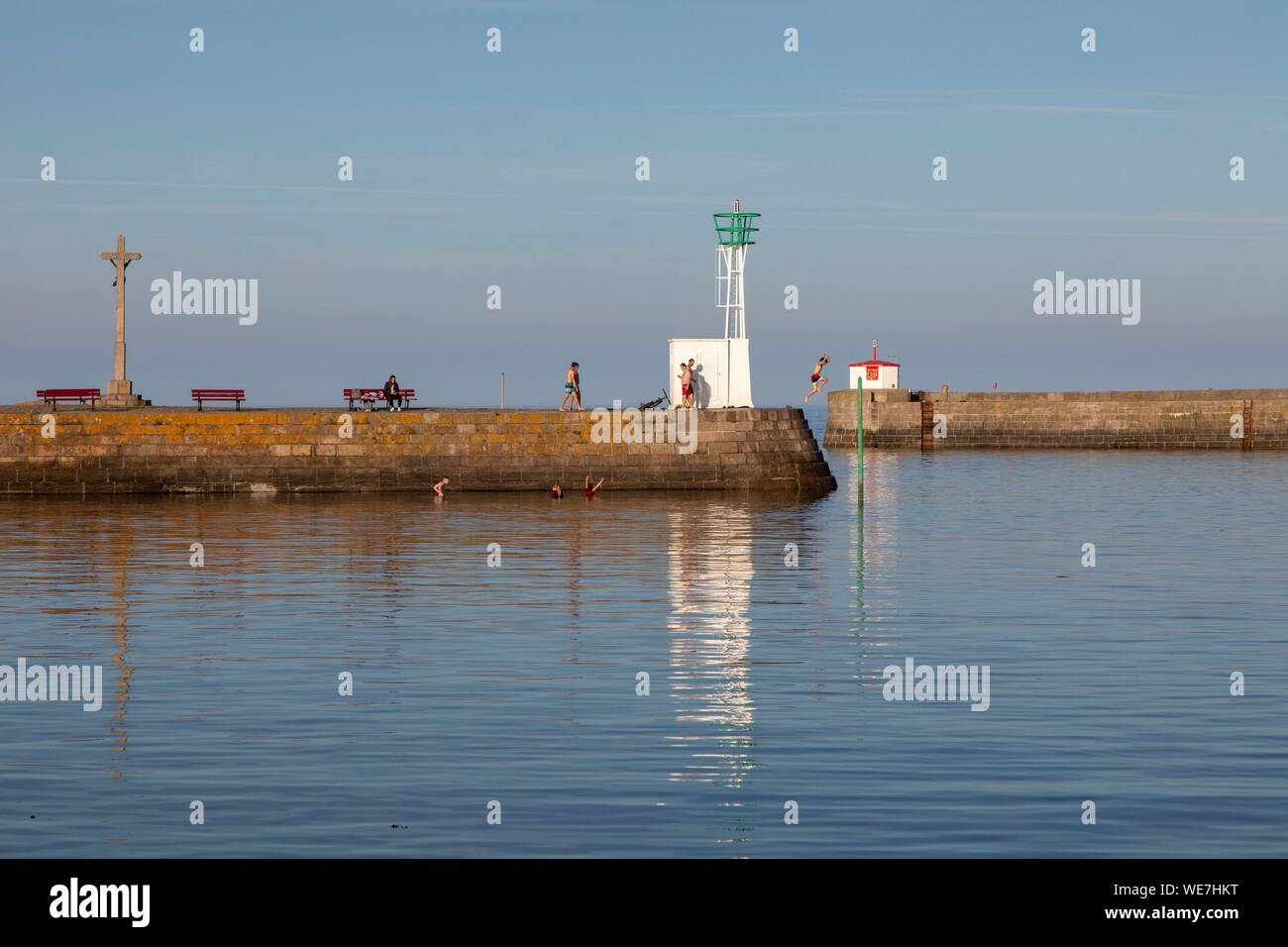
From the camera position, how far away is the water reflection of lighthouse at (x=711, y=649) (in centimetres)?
1098

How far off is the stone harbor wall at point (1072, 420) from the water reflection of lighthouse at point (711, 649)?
4819cm

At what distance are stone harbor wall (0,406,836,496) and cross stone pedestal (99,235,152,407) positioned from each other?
1.92 m

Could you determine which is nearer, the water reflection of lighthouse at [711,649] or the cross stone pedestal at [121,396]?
the water reflection of lighthouse at [711,649]

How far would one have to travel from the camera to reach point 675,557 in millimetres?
24641

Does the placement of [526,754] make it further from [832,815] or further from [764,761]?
[832,815]

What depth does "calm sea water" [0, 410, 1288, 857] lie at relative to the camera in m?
9.01

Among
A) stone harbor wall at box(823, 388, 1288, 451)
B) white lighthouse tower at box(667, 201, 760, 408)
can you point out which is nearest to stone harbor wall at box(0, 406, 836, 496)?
white lighthouse tower at box(667, 201, 760, 408)

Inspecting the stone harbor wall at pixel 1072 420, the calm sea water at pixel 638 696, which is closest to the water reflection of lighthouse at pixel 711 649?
the calm sea water at pixel 638 696

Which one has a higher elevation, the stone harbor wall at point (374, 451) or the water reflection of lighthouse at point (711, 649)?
the stone harbor wall at point (374, 451)

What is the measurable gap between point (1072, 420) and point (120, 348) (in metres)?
47.4

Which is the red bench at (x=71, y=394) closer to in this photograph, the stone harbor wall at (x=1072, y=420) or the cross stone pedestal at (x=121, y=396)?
the cross stone pedestal at (x=121, y=396)

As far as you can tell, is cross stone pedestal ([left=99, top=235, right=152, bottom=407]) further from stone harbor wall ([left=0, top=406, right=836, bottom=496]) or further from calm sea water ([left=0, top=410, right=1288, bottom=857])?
calm sea water ([left=0, top=410, right=1288, bottom=857])

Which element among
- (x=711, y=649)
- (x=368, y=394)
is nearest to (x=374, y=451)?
(x=368, y=394)

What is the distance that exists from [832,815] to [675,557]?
15.5 m
